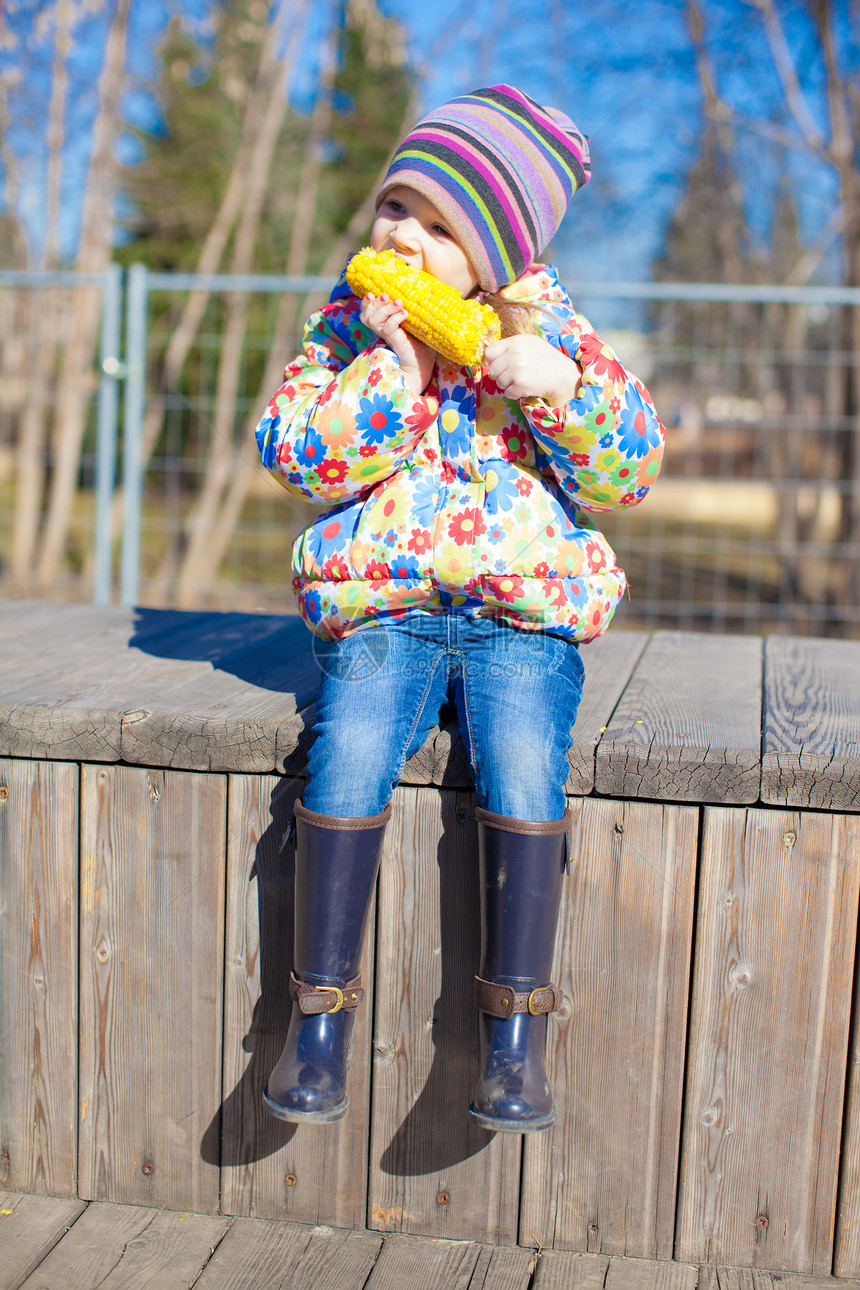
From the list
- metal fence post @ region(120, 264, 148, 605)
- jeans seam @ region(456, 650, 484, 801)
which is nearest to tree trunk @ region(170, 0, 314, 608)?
metal fence post @ region(120, 264, 148, 605)

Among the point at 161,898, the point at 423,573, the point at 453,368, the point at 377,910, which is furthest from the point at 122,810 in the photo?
the point at 453,368

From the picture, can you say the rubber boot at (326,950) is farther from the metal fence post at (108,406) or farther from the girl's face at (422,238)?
the metal fence post at (108,406)

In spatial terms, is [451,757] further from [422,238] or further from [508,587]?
[422,238]

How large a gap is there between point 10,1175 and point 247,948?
49 centimetres

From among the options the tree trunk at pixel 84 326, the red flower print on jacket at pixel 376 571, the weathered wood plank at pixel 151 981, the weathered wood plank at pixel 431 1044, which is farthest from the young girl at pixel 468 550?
the tree trunk at pixel 84 326

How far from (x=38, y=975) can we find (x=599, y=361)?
1140 millimetres

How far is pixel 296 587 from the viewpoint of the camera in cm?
156

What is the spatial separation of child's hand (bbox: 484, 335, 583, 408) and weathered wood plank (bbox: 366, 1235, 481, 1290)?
111 cm

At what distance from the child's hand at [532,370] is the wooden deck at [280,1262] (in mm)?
1112

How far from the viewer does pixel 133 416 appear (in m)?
3.67

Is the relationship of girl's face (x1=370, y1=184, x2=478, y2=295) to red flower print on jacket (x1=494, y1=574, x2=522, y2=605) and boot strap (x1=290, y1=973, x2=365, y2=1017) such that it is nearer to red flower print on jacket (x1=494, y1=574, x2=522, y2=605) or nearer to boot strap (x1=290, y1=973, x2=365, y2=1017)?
red flower print on jacket (x1=494, y1=574, x2=522, y2=605)

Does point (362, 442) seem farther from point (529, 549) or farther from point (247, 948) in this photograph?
point (247, 948)

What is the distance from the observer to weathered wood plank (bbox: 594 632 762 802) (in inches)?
52.7

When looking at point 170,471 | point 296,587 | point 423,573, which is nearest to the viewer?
point 423,573
